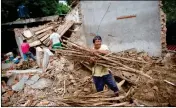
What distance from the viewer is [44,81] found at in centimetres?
877

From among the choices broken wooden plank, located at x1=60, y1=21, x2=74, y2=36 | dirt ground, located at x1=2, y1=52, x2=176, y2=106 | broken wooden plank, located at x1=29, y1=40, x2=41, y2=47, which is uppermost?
broken wooden plank, located at x1=60, y1=21, x2=74, y2=36

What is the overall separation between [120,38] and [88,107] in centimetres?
590

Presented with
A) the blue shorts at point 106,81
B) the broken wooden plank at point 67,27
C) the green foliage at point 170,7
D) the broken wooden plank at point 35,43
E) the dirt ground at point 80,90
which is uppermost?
the green foliage at point 170,7

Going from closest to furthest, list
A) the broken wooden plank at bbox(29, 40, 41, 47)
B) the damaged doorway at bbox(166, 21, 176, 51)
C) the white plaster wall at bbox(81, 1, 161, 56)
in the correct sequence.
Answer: the white plaster wall at bbox(81, 1, 161, 56), the broken wooden plank at bbox(29, 40, 41, 47), the damaged doorway at bbox(166, 21, 176, 51)

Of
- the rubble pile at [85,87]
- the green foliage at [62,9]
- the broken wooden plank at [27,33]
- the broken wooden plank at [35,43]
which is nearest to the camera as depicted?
the rubble pile at [85,87]

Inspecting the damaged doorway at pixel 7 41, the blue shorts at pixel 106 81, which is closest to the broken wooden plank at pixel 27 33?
the damaged doorway at pixel 7 41

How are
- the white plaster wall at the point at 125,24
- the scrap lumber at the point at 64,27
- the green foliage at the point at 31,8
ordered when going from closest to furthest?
the white plaster wall at the point at 125,24, the scrap lumber at the point at 64,27, the green foliage at the point at 31,8

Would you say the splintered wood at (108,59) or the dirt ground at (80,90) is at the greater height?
the splintered wood at (108,59)

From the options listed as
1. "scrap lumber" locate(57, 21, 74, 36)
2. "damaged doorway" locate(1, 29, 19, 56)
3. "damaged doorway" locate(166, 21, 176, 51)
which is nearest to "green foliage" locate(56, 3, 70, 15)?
"damaged doorway" locate(1, 29, 19, 56)

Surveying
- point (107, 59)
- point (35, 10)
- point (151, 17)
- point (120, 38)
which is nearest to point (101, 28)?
point (120, 38)

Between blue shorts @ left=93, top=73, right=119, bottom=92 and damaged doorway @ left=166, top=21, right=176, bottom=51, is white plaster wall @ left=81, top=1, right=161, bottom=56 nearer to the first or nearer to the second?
blue shorts @ left=93, top=73, right=119, bottom=92

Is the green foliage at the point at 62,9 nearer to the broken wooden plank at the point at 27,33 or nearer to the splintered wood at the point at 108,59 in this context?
the broken wooden plank at the point at 27,33

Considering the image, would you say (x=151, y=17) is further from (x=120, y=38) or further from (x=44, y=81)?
(x=44, y=81)

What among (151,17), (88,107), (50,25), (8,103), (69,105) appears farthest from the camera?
(50,25)
